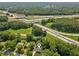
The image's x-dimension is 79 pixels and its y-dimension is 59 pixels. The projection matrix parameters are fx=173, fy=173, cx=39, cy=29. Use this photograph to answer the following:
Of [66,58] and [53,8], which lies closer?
[66,58]

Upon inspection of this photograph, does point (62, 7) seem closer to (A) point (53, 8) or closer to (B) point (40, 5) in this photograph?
(A) point (53, 8)

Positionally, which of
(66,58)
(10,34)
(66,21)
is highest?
(66,21)

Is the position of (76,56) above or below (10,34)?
below

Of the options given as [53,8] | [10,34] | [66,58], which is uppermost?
[53,8]

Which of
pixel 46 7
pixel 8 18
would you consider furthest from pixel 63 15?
pixel 8 18

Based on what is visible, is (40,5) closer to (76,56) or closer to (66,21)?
(66,21)

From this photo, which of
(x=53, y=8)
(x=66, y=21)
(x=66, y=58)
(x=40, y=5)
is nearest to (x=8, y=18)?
(x=40, y=5)

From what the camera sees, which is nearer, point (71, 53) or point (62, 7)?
point (71, 53)

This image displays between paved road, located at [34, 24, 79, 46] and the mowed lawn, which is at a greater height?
the mowed lawn

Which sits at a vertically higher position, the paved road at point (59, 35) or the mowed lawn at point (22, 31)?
the mowed lawn at point (22, 31)
